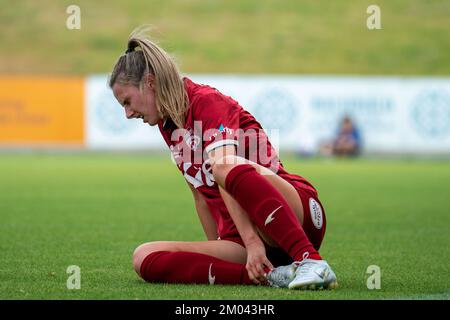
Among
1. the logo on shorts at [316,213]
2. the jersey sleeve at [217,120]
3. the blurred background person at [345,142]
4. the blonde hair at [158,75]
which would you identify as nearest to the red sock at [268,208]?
the jersey sleeve at [217,120]

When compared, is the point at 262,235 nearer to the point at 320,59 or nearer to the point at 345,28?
the point at 320,59

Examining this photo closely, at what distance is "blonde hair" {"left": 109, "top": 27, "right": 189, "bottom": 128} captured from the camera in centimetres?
517

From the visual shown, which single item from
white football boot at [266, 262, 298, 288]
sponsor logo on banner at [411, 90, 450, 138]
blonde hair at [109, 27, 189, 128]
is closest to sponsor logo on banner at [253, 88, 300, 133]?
sponsor logo on banner at [411, 90, 450, 138]

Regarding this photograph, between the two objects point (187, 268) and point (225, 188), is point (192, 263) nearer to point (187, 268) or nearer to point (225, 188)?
point (187, 268)

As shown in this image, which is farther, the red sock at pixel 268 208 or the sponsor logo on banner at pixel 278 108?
the sponsor logo on banner at pixel 278 108

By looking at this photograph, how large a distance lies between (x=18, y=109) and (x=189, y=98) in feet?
66.8

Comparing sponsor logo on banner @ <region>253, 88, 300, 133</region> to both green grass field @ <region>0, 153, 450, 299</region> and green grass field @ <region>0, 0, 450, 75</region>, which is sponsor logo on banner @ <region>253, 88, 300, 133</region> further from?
green grass field @ <region>0, 0, 450, 75</region>

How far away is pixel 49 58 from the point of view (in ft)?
115

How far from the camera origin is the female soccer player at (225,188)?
16.2 ft

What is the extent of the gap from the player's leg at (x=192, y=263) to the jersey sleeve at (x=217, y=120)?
0.61 meters

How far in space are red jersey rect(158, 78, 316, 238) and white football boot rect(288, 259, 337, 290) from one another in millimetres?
620

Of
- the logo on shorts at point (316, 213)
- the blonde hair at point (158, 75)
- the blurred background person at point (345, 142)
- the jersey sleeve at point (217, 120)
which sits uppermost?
the blonde hair at point (158, 75)

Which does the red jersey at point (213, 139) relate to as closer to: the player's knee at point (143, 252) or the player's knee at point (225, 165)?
the player's knee at point (225, 165)

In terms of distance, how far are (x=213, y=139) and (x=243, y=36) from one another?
1279 inches
